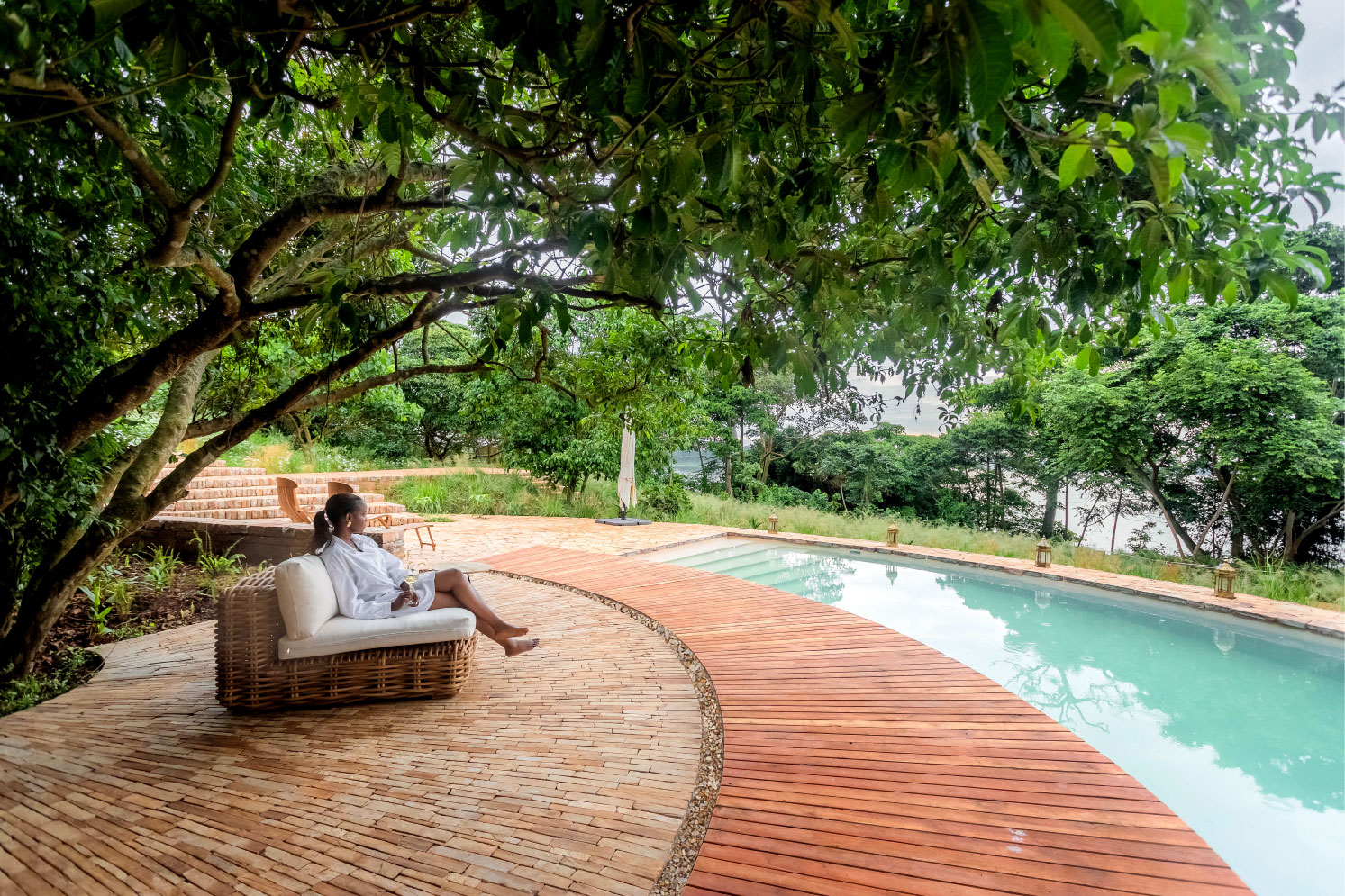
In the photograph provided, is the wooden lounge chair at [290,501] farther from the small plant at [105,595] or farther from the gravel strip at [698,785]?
the gravel strip at [698,785]

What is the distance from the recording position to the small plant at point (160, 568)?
5.30 metres

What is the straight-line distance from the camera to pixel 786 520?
1148 cm

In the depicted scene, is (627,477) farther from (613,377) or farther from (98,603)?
(98,603)

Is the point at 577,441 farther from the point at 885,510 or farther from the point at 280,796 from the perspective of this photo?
the point at 280,796

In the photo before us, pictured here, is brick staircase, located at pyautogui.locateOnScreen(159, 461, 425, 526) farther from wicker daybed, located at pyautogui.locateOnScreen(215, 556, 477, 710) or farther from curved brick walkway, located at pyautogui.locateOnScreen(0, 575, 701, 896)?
wicker daybed, located at pyautogui.locateOnScreen(215, 556, 477, 710)

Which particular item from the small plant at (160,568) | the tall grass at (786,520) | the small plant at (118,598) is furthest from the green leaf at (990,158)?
the tall grass at (786,520)

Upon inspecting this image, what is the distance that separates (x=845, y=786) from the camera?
246cm

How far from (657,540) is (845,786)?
648cm

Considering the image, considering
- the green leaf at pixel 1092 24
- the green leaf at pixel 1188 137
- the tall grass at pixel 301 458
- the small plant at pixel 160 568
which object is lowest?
the small plant at pixel 160 568

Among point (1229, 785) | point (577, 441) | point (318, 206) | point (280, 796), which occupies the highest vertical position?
point (318, 206)

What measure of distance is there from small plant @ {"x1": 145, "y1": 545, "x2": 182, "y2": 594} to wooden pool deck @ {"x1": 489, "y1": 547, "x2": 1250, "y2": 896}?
4630 millimetres

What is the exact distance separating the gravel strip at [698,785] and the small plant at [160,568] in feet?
14.2

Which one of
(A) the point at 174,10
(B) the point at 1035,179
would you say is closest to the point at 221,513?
(A) the point at 174,10

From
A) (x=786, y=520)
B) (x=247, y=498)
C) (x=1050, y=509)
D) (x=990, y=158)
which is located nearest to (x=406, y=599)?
(x=990, y=158)
